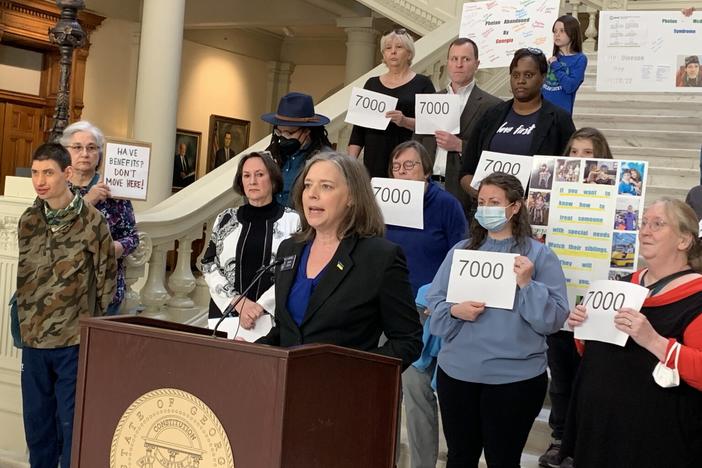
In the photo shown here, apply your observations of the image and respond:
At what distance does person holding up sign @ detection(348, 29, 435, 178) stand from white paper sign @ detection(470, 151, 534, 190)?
114 centimetres

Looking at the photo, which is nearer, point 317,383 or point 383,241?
point 317,383

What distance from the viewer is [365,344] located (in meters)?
2.72

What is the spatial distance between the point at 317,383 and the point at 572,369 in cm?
256

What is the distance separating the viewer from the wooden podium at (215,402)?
1.86 m

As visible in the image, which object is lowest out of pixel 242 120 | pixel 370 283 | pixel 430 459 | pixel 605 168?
pixel 430 459

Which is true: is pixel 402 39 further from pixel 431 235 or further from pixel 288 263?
pixel 288 263

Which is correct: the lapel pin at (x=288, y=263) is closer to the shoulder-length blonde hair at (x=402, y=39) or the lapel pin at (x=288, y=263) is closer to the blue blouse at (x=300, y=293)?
the blue blouse at (x=300, y=293)

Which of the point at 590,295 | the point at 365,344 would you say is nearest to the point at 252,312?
the point at 365,344

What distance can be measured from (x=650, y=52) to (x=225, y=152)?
9673mm

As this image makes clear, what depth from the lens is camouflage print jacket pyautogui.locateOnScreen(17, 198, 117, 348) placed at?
4051 mm

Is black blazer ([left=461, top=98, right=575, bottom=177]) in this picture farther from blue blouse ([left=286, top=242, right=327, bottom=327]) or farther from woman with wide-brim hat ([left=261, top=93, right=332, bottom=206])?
blue blouse ([left=286, top=242, right=327, bottom=327])

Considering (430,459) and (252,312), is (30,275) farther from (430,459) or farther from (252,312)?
(430,459)

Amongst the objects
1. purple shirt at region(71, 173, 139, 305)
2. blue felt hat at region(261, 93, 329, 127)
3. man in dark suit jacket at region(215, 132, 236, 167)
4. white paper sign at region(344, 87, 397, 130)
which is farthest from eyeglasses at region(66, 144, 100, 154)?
man in dark suit jacket at region(215, 132, 236, 167)

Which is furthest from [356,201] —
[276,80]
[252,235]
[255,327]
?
[276,80]
